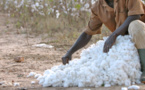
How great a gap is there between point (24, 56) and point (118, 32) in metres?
2.36

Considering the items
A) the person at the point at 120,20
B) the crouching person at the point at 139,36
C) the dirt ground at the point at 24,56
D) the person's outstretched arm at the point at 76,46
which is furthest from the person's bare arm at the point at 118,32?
the person's outstretched arm at the point at 76,46

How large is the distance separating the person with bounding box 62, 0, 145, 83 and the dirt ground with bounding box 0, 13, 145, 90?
48 centimetres

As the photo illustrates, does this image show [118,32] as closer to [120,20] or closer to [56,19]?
[120,20]

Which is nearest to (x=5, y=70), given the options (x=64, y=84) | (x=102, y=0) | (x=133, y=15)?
(x=64, y=84)

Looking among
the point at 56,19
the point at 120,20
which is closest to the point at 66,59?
the point at 120,20

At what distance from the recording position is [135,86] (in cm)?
236

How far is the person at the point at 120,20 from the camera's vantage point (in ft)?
8.53

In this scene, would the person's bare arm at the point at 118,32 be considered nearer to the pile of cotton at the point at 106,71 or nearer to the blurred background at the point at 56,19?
the pile of cotton at the point at 106,71

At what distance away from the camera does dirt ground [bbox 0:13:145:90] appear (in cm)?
309

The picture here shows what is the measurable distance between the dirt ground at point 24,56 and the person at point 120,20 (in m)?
0.48

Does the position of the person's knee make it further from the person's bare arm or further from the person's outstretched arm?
the person's outstretched arm

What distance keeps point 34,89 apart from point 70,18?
4.76 metres

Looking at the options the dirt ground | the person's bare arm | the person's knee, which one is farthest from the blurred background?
the person's knee

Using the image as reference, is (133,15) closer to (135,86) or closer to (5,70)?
(135,86)
